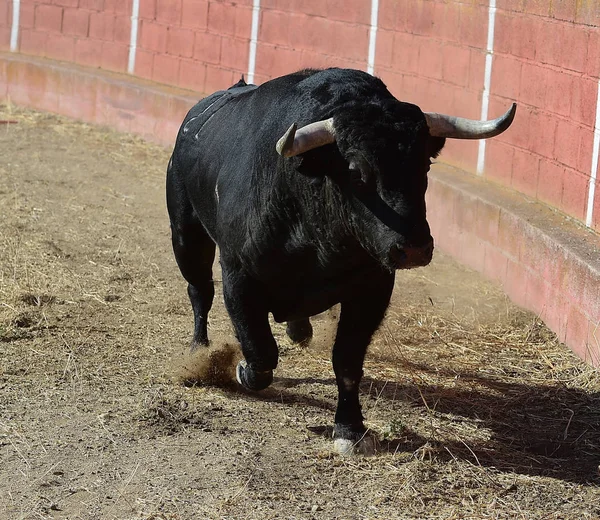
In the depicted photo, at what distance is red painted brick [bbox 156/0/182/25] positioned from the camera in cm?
1254

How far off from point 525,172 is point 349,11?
311 cm

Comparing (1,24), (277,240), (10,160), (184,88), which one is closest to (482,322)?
(277,240)

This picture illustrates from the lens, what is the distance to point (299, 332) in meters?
6.28

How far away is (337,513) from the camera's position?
429 centimetres

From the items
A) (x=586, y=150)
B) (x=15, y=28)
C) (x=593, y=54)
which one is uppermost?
(x=593, y=54)

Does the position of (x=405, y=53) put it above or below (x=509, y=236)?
above

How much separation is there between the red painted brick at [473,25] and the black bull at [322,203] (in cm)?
346

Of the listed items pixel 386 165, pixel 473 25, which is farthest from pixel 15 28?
pixel 386 165

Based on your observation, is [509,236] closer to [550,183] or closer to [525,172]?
[550,183]

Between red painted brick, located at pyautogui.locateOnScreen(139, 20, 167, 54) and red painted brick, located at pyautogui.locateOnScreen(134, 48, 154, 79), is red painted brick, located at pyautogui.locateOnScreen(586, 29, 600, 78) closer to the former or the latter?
red painted brick, located at pyautogui.locateOnScreen(139, 20, 167, 54)

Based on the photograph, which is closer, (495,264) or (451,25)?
(495,264)

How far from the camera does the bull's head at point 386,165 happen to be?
4.23 m

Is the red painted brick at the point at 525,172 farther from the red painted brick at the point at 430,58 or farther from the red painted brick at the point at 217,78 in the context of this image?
the red painted brick at the point at 217,78

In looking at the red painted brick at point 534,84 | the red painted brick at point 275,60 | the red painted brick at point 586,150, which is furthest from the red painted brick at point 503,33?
the red painted brick at point 275,60
